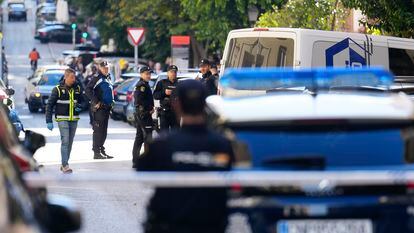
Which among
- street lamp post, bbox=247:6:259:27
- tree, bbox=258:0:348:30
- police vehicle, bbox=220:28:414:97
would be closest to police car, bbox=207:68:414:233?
police vehicle, bbox=220:28:414:97

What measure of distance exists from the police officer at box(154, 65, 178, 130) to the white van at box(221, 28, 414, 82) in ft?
3.06

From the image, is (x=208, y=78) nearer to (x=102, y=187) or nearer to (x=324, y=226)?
(x=102, y=187)

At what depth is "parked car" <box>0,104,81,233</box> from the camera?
5.24 metres

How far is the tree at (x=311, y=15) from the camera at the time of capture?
31.8 m

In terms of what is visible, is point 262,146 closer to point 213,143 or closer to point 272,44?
point 213,143

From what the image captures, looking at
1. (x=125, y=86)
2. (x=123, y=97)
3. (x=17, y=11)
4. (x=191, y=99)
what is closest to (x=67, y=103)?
(x=191, y=99)

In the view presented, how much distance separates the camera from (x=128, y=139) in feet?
89.8

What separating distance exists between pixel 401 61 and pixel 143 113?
5.15 m

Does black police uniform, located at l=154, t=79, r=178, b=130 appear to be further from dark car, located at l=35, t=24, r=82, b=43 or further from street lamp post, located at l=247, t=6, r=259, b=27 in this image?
dark car, located at l=35, t=24, r=82, b=43

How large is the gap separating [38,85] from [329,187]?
32131mm

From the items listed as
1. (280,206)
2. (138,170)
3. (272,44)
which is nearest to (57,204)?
(138,170)

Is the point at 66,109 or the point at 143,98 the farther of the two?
the point at 143,98

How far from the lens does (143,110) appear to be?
2030cm

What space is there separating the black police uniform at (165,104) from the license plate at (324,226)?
1317cm
